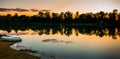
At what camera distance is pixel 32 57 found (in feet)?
111

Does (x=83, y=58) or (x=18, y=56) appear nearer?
(x=18, y=56)

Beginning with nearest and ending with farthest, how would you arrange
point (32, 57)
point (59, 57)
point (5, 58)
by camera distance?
1. point (5, 58)
2. point (32, 57)
3. point (59, 57)

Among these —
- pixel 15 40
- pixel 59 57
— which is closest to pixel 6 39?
pixel 15 40

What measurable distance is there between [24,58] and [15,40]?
2372 centimetres

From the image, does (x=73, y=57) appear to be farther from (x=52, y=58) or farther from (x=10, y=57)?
(x=10, y=57)

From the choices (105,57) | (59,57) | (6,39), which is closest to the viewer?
(59,57)

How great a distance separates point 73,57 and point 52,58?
130 inches

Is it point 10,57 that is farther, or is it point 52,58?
point 52,58

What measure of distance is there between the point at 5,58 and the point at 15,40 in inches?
963

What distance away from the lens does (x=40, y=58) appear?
3431 centimetres

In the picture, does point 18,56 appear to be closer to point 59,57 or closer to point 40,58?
point 40,58

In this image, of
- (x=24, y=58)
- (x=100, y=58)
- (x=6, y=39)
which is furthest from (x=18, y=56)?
(x=6, y=39)

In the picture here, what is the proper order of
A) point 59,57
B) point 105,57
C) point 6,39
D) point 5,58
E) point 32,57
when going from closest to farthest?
1. point 5,58
2. point 32,57
3. point 59,57
4. point 105,57
5. point 6,39

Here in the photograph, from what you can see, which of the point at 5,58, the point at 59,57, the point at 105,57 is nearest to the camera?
the point at 5,58
